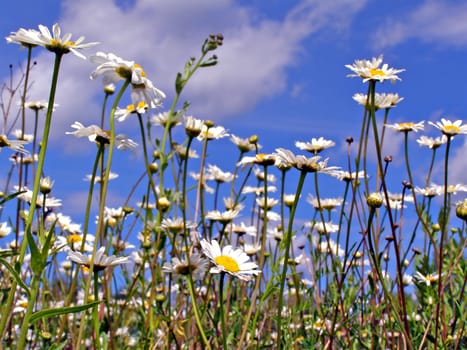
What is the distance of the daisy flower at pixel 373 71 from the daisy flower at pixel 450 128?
0.95ft

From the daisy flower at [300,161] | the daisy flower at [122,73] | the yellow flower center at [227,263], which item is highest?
the daisy flower at [122,73]

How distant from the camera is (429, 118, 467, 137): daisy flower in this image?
221 cm

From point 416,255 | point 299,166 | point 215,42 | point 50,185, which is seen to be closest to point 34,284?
point 299,166

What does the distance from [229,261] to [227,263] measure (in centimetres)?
2

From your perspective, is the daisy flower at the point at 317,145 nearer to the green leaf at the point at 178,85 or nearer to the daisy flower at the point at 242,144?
the daisy flower at the point at 242,144

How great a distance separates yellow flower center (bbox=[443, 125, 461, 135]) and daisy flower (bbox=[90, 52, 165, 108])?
127cm

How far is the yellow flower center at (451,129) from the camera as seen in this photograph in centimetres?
221

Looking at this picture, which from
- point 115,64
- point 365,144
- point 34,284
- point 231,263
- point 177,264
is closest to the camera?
point 34,284

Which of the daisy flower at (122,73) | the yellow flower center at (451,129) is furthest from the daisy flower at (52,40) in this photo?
the yellow flower center at (451,129)

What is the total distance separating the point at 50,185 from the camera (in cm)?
223

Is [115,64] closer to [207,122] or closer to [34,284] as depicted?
[34,284]

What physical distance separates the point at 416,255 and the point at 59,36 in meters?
2.18

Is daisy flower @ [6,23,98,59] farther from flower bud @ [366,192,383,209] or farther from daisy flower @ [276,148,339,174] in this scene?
Answer: flower bud @ [366,192,383,209]

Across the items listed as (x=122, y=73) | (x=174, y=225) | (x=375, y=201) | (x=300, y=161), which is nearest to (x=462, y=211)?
(x=375, y=201)
